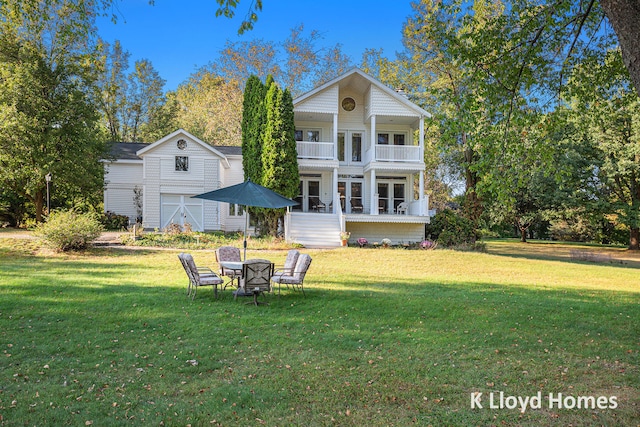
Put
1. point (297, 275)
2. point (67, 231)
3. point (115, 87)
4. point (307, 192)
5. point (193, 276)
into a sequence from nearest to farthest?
point (193, 276)
point (297, 275)
point (67, 231)
point (307, 192)
point (115, 87)

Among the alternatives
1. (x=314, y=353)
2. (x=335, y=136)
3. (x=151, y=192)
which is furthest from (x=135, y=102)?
(x=314, y=353)

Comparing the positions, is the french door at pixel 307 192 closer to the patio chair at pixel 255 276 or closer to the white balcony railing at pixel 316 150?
the white balcony railing at pixel 316 150

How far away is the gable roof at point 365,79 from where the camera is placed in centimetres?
2202

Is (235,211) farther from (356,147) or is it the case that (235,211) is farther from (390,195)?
(390,195)

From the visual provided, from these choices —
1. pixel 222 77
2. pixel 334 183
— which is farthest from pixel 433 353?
pixel 222 77

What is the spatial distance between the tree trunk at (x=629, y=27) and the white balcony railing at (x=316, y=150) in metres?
18.5

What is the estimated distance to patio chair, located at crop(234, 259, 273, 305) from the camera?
847 centimetres

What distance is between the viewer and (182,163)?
Answer: 25.1 m

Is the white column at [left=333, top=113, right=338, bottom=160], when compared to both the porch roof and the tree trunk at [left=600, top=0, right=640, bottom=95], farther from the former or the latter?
the tree trunk at [left=600, top=0, right=640, bottom=95]

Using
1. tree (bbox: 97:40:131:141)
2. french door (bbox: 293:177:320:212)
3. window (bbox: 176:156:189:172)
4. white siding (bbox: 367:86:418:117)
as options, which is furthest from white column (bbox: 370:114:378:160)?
tree (bbox: 97:40:131:141)

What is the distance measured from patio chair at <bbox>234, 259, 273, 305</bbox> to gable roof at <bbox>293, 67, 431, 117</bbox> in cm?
1512

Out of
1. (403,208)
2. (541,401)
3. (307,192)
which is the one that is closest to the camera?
(541,401)

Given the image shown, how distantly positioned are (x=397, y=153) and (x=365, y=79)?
4.26m

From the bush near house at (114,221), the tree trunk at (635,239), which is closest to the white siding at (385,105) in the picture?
the bush near house at (114,221)
